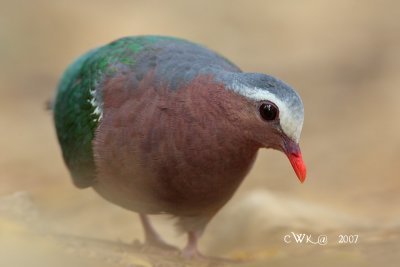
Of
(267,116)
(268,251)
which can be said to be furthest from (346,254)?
(268,251)

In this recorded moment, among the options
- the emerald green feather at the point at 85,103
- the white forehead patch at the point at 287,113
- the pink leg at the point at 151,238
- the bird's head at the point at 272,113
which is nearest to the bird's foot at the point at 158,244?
the pink leg at the point at 151,238

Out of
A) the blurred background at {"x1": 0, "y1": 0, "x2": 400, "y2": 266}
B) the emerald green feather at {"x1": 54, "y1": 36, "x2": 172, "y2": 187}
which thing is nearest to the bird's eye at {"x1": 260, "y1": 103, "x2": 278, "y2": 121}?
the blurred background at {"x1": 0, "y1": 0, "x2": 400, "y2": 266}

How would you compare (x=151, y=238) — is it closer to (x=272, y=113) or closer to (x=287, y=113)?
(x=272, y=113)

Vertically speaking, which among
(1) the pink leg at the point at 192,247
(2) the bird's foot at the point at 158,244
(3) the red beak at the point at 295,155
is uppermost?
(3) the red beak at the point at 295,155

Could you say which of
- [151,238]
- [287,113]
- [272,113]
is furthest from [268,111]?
[151,238]

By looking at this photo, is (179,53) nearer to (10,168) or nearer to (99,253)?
(99,253)

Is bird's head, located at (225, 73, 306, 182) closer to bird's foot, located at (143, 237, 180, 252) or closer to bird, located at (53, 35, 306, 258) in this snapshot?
bird, located at (53, 35, 306, 258)

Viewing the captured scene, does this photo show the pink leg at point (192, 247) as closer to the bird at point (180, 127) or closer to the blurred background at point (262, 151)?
the bird at point (180, 127)
